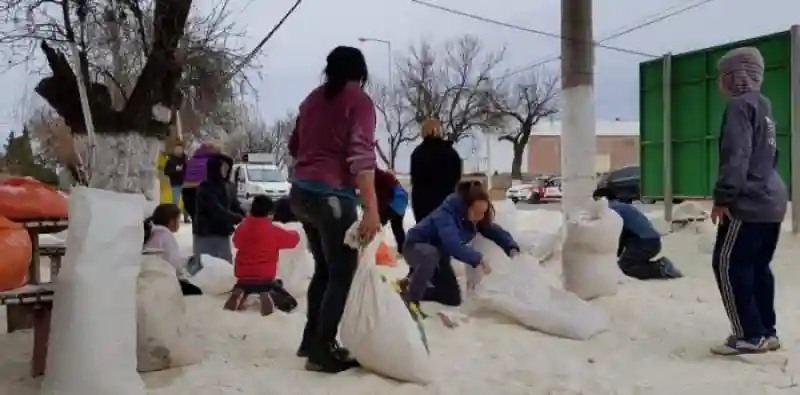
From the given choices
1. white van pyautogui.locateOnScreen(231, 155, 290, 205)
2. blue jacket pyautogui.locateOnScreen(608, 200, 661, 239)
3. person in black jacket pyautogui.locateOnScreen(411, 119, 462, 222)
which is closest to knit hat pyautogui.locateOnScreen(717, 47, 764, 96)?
person in black jacket pyautogui.locateOnScreen(411, 119, 462, 222)

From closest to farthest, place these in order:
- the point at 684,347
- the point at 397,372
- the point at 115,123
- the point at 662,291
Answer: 1. the point at 397,372
2. the point at 115,123
3. the point at 684,347
4. the point at 662,291

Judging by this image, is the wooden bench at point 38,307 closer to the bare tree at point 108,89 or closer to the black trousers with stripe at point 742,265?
the bare tree at point 108,89

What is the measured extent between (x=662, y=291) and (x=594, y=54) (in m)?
1.96

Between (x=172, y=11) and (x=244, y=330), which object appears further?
(x=244, y=330)

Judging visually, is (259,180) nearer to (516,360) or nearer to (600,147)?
(516,360)

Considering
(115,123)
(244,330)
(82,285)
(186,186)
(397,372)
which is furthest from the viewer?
(186,186)

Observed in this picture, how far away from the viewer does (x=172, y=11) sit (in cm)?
502

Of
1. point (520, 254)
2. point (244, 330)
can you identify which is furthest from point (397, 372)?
point (520, 254)

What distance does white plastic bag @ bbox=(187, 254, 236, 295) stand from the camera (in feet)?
22.8

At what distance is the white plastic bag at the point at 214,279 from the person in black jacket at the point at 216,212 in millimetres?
345

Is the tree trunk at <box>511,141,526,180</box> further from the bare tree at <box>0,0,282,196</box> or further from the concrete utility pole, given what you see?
the bare tree at <box>0,0,282,196</box>

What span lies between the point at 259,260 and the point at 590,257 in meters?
2.35

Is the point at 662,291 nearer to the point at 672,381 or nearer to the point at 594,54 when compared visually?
the point at 594,54

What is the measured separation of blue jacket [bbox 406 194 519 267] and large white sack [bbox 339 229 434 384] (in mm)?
1642
